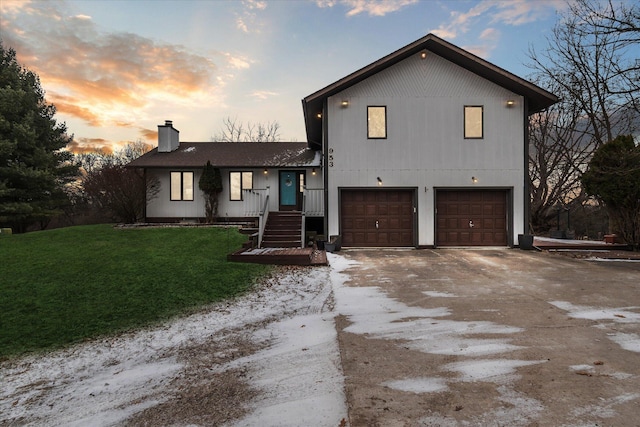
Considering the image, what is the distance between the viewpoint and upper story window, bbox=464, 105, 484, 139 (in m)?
12.8

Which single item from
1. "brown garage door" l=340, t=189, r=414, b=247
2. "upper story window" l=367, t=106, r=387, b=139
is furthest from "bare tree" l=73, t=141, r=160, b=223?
"upper story window" l=367, t=106, r=387, b=139

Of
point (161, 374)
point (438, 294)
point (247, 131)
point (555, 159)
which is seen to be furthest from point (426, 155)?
point (247, 131)

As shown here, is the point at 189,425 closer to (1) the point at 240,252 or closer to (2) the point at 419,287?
(2) the point at 419,287

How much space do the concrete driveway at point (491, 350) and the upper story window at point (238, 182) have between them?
11190mm

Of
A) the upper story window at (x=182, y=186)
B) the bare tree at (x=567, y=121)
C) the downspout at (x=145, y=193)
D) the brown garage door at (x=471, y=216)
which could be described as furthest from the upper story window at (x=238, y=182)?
the bare tree at (x=567, y=121)

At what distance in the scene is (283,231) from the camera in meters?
12.3

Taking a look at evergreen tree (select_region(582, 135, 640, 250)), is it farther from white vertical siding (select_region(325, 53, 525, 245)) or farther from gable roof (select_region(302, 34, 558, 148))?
gable roof (select_region(302, 34, 558, 148))

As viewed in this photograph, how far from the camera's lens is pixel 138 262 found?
838cm

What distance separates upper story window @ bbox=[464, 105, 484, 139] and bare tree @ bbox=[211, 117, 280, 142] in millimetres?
28888

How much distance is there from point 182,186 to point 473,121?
14.0 meters

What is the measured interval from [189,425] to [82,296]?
4.72 meters

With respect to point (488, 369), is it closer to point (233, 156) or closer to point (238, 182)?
point (238, 182)

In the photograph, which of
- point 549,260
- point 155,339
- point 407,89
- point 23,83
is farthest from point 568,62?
point 23,83

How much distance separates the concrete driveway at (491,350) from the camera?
8.12 ft
